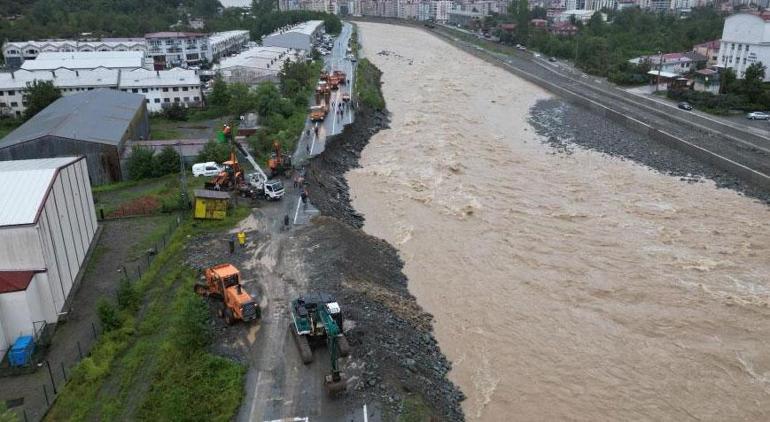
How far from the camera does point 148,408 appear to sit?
9734 millimetres

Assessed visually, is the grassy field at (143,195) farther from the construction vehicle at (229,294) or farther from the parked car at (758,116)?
the parked car at (758,116)

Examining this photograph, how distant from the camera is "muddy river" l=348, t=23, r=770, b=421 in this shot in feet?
38.3

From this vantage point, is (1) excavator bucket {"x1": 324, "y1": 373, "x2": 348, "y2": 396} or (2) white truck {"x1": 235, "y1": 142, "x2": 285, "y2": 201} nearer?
(1) excavator bucket {"x1": 324, "y1": 373, "x2": 348, "y2": 396}

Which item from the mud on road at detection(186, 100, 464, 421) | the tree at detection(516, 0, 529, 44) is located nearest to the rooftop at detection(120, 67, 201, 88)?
the mud on road at detection(186, 100, 464, 421)

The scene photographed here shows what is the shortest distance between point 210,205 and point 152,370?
24.8 ft

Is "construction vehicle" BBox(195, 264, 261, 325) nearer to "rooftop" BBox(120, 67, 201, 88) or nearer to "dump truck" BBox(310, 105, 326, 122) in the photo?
"dump truck" BBox(310, 105, 326, 122)

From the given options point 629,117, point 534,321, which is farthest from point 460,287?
point 629,117

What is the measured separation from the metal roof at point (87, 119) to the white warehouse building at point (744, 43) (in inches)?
1497

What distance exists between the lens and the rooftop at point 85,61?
136 ft

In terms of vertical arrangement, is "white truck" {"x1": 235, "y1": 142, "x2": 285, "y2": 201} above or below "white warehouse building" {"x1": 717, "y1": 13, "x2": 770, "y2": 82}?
below

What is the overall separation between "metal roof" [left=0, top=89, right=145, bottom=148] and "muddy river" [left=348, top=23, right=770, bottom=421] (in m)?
9.85

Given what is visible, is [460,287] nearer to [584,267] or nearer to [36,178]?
[584,267]

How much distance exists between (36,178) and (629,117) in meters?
29.4

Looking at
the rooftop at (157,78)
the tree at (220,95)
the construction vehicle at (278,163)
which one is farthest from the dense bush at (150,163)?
the rooftop at (157,78)
